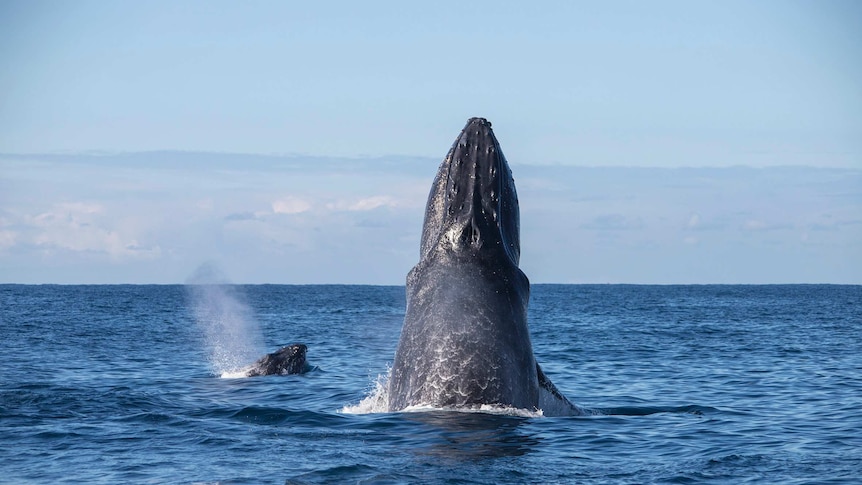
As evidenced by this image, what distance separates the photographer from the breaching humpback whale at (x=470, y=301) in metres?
10.9

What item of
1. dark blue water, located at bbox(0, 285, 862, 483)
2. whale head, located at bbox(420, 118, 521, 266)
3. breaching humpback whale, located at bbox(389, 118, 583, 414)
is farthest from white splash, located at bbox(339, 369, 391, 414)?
whale head, located at bbox(420, 118, 521, 266)

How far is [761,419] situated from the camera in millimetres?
15461

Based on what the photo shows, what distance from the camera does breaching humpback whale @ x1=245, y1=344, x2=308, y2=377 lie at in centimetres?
2492

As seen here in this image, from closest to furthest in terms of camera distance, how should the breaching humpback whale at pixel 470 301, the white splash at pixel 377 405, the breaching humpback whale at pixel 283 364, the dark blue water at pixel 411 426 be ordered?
the dark blue water at pixel 411 426 < the breaching humpback whale at pixel 470 301 < the white splash at pixel 377 405 < the breaching humpback whale at pixel 283 364

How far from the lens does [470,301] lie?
37.0 feet

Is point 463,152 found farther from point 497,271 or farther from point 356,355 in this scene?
point 356,355

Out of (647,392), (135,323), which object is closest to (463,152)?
(647,392)

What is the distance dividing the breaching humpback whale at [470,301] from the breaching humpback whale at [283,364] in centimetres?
1332

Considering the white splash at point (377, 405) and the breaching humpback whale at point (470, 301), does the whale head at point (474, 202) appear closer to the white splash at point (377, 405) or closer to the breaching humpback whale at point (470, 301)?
the breaching humpback whale at point (470, 301)

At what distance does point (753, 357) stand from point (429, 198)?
20.8m

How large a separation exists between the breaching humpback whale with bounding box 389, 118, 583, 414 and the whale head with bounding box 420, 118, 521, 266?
0.04ft

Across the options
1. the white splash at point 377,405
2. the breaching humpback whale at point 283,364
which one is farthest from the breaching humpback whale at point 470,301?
the breaching humpback whale at point 283,364

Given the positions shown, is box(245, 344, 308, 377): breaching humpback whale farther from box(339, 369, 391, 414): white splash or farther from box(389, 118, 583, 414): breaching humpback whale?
box(389, 118, 583, 414): breaching humpback whale

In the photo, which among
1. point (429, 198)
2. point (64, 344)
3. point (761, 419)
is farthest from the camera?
point (64, 344)
